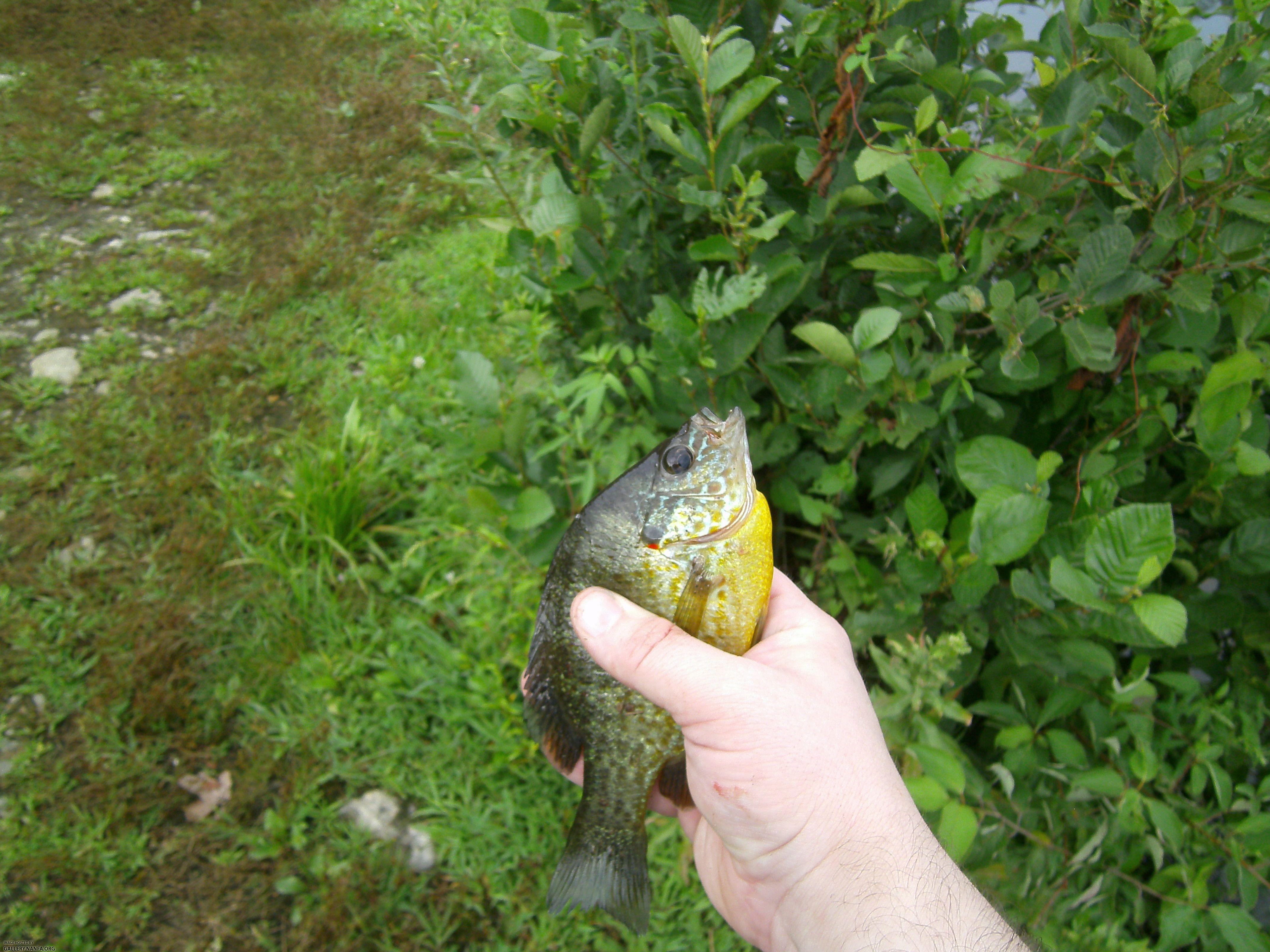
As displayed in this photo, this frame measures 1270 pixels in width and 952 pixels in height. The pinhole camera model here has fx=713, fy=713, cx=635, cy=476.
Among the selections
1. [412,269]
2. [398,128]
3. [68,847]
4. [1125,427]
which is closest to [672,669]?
[1125,427]

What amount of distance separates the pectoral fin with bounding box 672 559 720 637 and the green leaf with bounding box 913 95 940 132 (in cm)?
117

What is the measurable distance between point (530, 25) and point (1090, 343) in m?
1.65

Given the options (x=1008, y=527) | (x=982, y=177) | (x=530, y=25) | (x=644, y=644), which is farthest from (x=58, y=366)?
(x=1008, y=527)

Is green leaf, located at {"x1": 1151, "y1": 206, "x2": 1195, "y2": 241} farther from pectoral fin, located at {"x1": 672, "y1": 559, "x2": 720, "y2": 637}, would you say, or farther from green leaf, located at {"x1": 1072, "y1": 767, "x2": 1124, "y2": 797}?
green leaf, located at {"x1": 1072, "y1": 767, "x2": 1124, "y2": 797}

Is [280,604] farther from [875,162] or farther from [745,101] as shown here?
[875,162]

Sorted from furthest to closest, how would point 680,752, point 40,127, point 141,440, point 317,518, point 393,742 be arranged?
point 40,127
point 141,440
point 317,518
point 393,742
point 680,752

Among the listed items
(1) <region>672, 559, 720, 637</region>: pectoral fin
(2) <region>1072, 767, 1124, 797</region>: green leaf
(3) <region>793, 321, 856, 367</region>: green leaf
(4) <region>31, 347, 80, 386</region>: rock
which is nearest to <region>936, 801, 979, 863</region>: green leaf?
(2) <region>1072, 767, 1124, 797</region>: green leaf

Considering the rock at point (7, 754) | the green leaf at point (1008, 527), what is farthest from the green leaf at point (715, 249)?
the rock at point (7, 754)

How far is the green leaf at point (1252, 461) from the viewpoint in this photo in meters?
1.66

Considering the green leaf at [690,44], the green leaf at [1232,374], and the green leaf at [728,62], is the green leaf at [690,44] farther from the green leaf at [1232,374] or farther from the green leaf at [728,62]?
the green leaf at [1232,374]

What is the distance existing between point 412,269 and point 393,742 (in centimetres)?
345

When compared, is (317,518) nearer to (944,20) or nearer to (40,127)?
(944,20)

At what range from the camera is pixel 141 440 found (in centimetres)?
411

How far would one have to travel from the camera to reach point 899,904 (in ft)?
4.62
